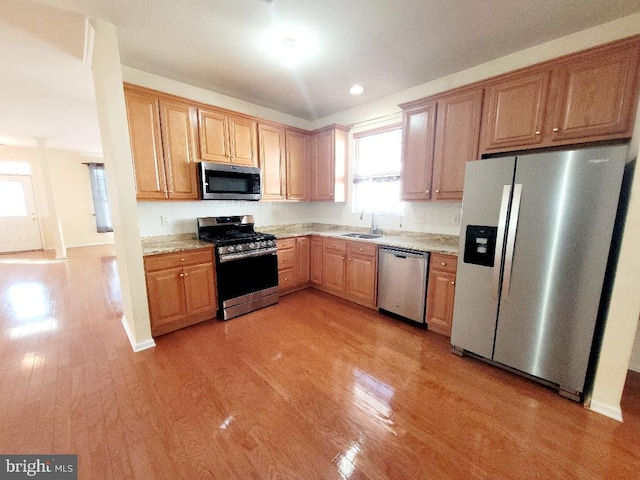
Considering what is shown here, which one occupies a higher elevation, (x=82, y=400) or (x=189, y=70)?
(x=189, y=70)

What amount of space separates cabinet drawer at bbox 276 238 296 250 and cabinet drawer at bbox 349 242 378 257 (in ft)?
2.88

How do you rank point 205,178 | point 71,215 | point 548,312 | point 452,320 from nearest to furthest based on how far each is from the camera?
point 548,312, point 452,320, point 205,178, point 71,215

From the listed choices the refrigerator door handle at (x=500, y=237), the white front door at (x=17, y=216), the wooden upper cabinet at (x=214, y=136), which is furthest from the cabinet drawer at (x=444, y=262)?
the white front door at (x=17, y=216)

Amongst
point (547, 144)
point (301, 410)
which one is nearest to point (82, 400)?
point (301, 410)

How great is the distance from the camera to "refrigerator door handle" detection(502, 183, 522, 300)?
1862 millimetres

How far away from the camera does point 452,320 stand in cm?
238

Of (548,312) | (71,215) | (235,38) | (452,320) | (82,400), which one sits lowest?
(82,400)

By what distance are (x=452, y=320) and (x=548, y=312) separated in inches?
28.7

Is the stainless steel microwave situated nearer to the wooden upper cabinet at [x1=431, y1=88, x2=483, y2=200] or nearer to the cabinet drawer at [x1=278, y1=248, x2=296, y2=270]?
the cabinet drawer at [x1=278, y1=248, x2=296, y2=270]

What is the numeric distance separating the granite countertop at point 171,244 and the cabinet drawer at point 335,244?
5.14 feet

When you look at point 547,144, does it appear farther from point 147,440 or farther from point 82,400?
point 82,400

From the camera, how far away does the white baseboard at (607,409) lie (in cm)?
162

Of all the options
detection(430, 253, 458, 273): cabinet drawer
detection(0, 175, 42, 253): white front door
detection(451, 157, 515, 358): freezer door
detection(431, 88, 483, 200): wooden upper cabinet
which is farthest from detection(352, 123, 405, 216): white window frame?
detection(0, 175, 42, 253): white front door

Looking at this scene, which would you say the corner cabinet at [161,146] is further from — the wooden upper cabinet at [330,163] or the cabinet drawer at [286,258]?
the wooden upper cabinet at [330,163]
